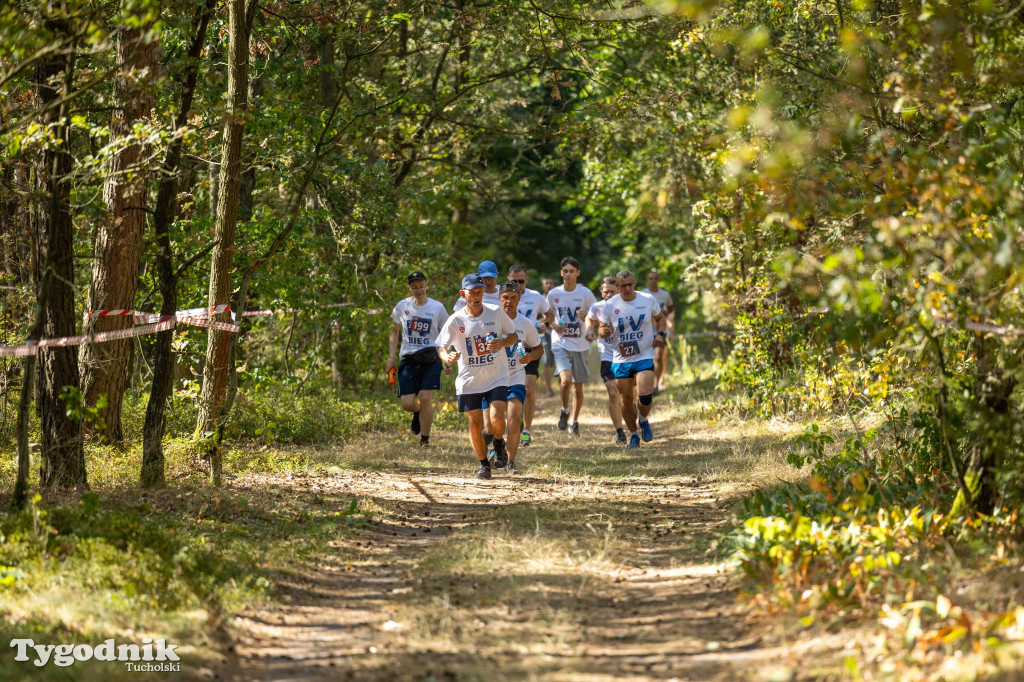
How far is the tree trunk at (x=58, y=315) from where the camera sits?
656 centimetres

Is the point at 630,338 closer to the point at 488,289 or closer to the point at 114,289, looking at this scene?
the point at 488,289

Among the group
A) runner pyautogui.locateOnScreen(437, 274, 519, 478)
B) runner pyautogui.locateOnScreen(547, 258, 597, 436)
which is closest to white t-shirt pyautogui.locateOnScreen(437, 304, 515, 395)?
runner pyautogui.locateOnScreen(437, 274, 519, 478)

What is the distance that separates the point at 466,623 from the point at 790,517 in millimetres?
2153

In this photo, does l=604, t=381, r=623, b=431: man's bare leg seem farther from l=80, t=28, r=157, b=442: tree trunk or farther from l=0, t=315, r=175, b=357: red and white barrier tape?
l=0, t=315, r=175, b=357: red and white barrier tape

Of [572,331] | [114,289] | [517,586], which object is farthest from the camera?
[572,331]

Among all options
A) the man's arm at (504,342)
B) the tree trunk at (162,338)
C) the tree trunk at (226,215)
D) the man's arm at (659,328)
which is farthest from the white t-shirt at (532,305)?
the tree trunk at (162,338)

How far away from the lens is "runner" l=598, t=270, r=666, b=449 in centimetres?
1167

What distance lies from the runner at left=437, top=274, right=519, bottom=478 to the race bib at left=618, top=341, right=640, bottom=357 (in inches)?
92.6

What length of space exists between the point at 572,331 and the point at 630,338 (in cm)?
172

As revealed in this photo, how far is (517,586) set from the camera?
5691mm

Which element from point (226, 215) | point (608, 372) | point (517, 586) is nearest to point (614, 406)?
point (608, 372)

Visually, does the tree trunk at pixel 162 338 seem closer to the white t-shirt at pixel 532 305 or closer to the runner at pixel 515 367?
the runner at pixel 515 367

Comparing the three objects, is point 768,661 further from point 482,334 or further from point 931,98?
point 482,334

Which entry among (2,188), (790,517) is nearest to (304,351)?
(2,188)
